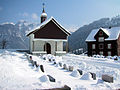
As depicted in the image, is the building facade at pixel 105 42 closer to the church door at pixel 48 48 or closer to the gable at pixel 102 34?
the gable at pixel 102 34

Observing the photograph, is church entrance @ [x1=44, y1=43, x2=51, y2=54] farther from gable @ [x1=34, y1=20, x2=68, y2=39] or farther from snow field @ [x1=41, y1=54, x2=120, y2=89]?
snow field @ [x1=41, y1=54, x2=120, y2=89]

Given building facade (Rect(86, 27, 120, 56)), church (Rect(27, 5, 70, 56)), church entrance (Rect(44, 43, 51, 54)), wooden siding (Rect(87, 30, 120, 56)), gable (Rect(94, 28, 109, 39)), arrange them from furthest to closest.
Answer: gable (Rect(94, 28, 109, 39)) → building facade (Rect(86, 27, 120, 56)) → wooden siding (Rect(87, 30, 120, 56)) → church entrance (Rect(44, 43, 51, 54)) → church (Rect(27, 5, 70, 56))

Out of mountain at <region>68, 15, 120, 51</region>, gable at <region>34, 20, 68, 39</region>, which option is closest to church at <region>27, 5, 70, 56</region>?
gable at <region>34, 20, 68, 39</region>

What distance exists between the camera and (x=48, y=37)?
89.2 ft

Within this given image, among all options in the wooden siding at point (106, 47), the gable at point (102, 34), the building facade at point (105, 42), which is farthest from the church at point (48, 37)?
the wooden siding at point (106, 47)

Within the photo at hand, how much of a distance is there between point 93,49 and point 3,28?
12074 centimetres

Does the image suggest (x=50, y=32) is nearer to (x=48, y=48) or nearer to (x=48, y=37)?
(x=48, y=37)

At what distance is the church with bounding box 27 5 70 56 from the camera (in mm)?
26312

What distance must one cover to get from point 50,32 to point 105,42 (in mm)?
18087

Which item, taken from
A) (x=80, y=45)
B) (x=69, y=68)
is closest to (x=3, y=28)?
(x=80, y=45)

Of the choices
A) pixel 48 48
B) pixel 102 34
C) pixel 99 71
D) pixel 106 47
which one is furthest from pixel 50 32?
pixel 106 47

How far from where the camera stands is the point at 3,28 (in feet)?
453

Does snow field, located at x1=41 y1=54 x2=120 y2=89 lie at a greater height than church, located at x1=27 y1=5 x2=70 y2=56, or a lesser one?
lesser

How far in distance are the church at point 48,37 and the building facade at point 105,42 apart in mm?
14282
